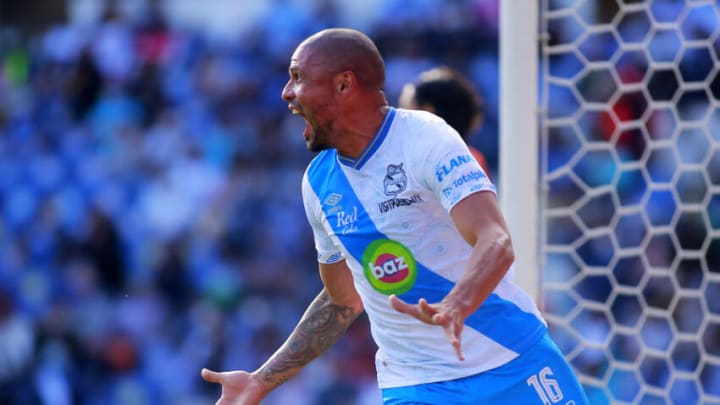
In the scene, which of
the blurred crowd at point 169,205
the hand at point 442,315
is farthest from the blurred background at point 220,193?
the hand at point 442,315

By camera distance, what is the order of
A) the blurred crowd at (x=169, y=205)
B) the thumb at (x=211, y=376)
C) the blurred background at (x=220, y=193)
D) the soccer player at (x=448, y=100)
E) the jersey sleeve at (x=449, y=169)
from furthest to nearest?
the blurred crowd at (x=169, y=205), the blurred background at (x=220, y=193), the soccer player at (x=448, y=100), the thumb at (x=211, y=376), the jersey sleeve at (x=449, y=169)

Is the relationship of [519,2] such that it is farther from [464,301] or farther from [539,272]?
[464,301]

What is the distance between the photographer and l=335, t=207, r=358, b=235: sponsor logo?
9.84 feet

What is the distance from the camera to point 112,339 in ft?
30.3

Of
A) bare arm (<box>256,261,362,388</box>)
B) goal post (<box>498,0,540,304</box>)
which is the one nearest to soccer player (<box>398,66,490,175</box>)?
goal post (<box>498,0,540,304</box>)

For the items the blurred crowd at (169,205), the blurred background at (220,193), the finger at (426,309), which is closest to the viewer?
the finger at (426,309)

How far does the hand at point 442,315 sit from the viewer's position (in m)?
2.41

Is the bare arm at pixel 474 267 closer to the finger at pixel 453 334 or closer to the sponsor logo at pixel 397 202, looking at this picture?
the finger at pixel 453 334

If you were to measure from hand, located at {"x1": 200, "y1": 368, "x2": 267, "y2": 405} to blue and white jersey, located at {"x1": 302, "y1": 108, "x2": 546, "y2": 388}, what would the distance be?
43cm

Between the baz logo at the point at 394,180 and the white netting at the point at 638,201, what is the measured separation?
1856 mm

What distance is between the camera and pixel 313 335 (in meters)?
3.37

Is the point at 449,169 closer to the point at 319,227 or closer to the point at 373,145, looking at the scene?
the point at 373,145

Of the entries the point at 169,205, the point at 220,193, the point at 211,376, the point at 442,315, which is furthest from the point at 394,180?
the point at 169,205

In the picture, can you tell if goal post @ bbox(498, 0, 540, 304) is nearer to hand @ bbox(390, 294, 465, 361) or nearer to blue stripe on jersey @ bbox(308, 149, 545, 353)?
blue stripe on jersey @ bbox(308, 149, 545, 353)
